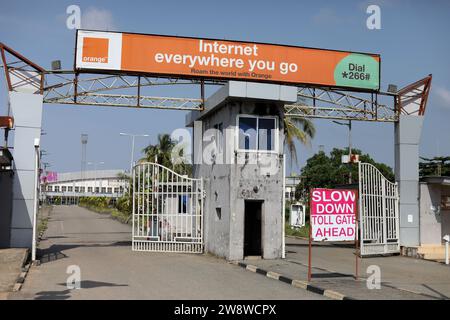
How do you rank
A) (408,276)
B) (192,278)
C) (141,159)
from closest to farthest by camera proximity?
(192,278) < (408,276) < (141,159)

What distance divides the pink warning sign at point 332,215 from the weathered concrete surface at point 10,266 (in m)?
7.05

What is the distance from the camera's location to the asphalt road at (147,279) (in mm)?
11070

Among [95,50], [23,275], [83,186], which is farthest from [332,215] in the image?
[83,186]

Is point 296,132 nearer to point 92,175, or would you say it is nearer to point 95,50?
point 95,50

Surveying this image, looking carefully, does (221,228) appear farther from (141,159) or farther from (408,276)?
(141,159)

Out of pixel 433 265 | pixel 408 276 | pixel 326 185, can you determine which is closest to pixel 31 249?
pixel 408 276

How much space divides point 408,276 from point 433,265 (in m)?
3.95

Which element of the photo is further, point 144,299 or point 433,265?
point 433,265

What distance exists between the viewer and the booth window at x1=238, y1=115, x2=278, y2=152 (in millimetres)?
18578

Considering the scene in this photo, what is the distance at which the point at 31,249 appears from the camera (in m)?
17.8

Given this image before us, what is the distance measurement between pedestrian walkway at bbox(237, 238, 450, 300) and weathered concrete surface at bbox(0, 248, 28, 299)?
21.6 feet

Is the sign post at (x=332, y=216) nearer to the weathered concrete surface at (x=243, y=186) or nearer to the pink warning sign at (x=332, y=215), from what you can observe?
the pink warning sign at (x=332, y=215)

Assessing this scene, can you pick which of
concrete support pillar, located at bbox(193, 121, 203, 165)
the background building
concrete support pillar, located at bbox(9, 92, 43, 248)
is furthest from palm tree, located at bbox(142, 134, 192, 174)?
the background building

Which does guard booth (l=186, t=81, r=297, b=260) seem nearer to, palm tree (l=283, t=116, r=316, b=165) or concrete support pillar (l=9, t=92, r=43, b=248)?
concrete support pillar (l=9, t=92, r=43, b=248)
